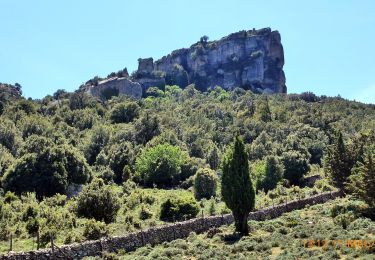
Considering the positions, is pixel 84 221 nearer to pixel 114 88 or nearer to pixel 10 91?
pixel 10 91

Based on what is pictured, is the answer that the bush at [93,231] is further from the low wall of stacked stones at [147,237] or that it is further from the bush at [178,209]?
the bush at [178,209]

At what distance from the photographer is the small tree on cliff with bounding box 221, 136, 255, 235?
37688 mm

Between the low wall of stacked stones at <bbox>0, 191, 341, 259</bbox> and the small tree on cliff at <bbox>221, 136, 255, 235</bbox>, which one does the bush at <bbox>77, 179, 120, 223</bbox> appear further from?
the small tree on cliff at <bbox>221, 136, 255, 235</bbox>

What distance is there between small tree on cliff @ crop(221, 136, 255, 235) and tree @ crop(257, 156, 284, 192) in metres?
33.7

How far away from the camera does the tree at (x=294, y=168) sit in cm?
7625

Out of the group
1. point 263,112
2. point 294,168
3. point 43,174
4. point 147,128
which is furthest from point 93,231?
point 263,112

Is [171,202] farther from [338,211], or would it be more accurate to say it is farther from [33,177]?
[33,177]

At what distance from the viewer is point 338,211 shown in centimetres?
4191

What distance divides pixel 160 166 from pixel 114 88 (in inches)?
4085

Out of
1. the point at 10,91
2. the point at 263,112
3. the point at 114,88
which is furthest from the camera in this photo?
the point at 114,88

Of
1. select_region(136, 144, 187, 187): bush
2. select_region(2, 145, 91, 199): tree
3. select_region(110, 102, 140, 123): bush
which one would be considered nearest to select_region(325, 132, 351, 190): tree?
select_region(136, 144, 187, 187): bush

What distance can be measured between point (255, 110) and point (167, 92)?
67495 mm

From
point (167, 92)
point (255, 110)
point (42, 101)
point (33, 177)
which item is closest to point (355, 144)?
point (33, 177)

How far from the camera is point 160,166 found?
76.2 meters
